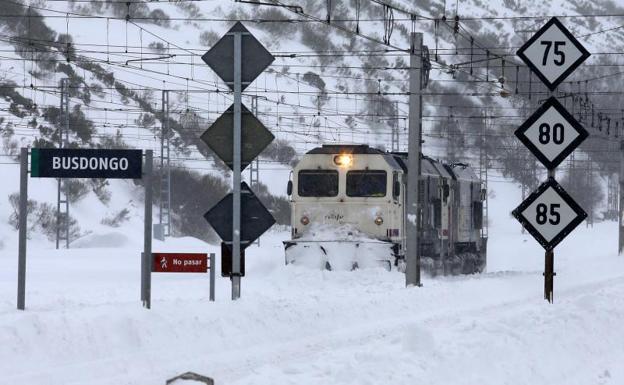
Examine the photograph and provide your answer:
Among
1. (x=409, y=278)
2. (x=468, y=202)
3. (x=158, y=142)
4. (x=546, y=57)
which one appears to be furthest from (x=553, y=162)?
(x=158, y=142)

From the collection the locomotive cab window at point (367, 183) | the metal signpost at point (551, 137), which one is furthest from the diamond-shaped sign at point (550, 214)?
the locomotive cab window at point (367, 183)

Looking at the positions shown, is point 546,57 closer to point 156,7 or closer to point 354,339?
point 354,339

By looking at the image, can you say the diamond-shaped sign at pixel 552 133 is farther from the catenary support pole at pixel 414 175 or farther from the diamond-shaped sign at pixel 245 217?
the catenary support pole at pixel 414 175

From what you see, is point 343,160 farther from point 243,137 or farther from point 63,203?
point 63,203

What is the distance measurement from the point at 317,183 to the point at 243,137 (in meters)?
16.3

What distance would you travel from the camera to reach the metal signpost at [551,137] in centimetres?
1389

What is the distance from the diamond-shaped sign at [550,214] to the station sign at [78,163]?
4826mm

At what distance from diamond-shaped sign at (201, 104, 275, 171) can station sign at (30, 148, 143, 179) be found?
1.25m

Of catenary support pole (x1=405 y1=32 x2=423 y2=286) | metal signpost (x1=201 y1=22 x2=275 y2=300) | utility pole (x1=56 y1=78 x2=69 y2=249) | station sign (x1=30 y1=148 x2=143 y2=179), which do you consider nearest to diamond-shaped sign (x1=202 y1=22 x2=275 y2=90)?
metal signpost (x1=201 y1=22 x2=275 y2=300)

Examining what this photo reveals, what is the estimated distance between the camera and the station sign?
14.2 metres

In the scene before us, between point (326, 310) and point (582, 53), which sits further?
point (326, 310)

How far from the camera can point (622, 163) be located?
49.3m

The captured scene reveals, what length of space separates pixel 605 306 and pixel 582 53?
12.0ft

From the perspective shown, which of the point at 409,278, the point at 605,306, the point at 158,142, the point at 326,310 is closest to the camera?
the point at 605,306
